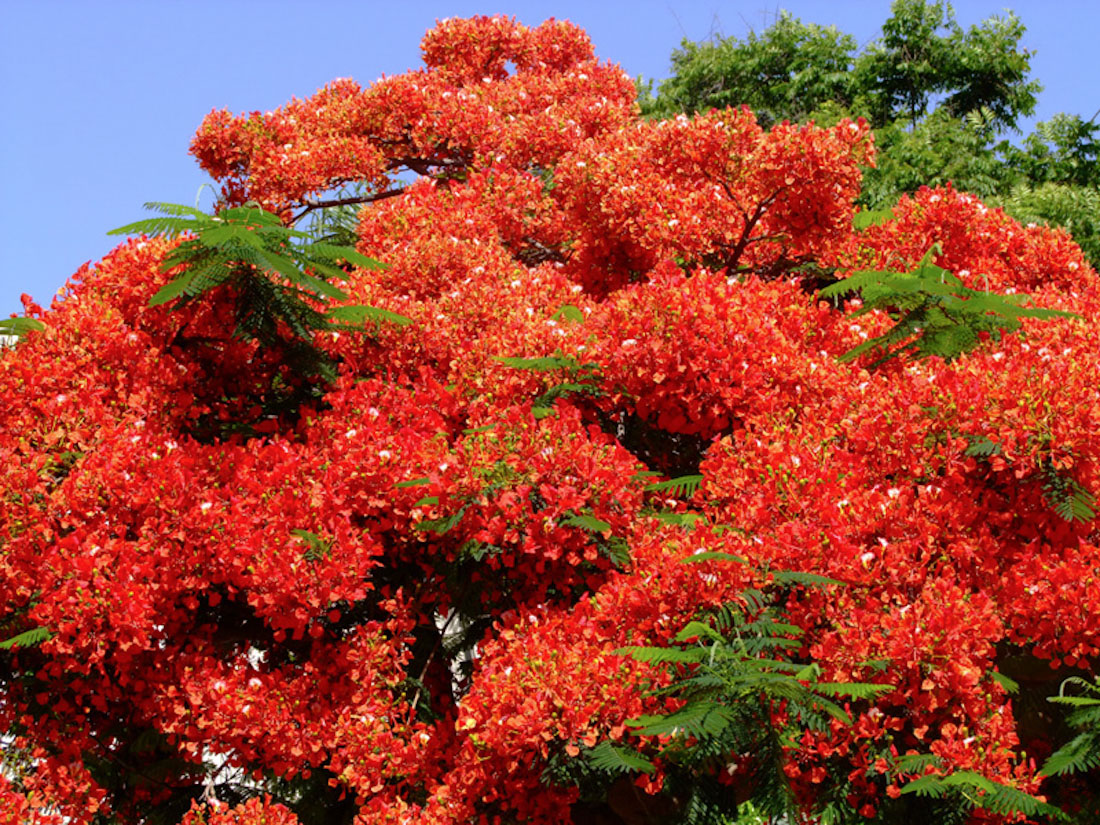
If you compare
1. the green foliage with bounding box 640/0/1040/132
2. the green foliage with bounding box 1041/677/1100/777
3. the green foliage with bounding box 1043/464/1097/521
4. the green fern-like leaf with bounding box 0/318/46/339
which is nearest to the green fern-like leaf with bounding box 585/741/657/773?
the green foliage with bounding box 1041/677/1100/777

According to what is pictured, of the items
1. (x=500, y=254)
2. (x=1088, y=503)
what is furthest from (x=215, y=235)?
(x=1088, y=503)

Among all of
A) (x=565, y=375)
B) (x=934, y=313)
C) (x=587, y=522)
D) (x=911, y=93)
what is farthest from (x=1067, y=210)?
(x=587, y=522)

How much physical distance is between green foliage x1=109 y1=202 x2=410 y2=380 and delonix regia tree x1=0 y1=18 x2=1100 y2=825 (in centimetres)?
3

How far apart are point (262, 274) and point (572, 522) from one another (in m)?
2.40

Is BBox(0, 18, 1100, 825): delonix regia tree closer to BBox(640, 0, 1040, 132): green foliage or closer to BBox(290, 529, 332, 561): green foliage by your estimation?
BBox(290, 529, 332, 561): green foliage

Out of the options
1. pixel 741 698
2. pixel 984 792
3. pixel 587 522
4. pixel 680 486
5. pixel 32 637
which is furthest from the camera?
pixel 680 486

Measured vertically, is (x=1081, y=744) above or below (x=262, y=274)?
below

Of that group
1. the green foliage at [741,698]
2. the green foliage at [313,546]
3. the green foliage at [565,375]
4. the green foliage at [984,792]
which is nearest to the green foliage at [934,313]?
the green foliage at [565,375]

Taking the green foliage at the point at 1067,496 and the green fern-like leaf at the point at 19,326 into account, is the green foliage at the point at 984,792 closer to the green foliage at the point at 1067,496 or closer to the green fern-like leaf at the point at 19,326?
the green foliage at the point at 1067,496

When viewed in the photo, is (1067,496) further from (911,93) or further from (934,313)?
(911,93)

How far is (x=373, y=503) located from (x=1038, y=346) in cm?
342

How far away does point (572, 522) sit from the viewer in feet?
15.8

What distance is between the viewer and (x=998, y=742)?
13.7 ft

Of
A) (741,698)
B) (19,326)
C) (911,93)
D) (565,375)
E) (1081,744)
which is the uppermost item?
(911,93)
